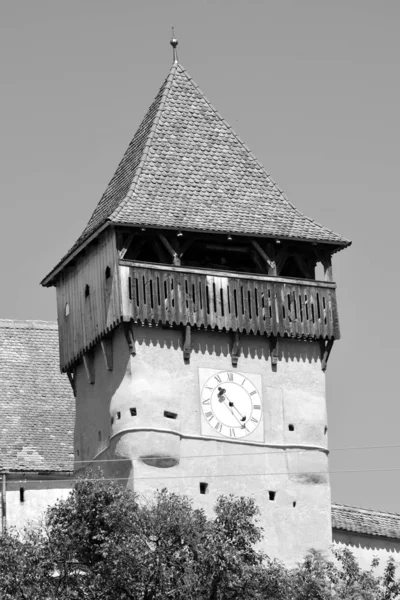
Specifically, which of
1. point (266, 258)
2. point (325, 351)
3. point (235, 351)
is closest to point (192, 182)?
point (266, 258)

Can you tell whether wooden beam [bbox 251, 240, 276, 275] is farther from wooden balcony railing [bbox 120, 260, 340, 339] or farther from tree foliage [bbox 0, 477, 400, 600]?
tree foliage [bbox 0, 477, 400, 600]

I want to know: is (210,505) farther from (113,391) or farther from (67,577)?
(67,577)

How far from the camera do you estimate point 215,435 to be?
52219 mm

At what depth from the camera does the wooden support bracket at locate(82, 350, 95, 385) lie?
54000 millimetres

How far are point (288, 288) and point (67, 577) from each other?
11120mm

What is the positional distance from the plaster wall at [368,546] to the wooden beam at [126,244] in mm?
9348

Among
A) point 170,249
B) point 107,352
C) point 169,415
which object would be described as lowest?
point 169,415

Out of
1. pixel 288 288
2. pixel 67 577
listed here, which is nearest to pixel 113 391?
pixel 288 288

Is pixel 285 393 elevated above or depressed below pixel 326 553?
above

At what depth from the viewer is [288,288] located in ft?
177

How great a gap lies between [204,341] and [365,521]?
8508mm

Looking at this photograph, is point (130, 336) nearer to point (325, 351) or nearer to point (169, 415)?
point (169, 415)

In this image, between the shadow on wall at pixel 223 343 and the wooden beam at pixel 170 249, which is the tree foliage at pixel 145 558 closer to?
the shadow on wall at pixel 223 343

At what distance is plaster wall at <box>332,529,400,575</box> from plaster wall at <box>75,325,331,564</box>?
16.8 feet
